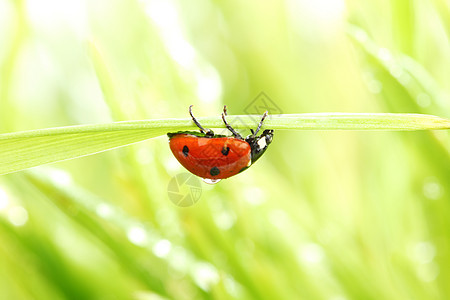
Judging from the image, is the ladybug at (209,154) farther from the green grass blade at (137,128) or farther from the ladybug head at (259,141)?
the green grass blade at (137,128)

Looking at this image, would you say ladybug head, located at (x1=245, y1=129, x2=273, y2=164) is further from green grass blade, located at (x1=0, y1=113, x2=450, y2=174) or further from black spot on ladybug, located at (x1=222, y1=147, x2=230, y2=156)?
green grass blade, located at (x1=0, y1=113, x2=450, y2=174)

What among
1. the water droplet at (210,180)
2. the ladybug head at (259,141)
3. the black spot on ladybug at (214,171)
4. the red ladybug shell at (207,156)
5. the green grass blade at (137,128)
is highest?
the ladybug head at (259,141)

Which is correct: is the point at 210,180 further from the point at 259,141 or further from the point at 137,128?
the point at 137,128

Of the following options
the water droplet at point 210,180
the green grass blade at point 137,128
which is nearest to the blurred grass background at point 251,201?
the water droplet at point 210,180

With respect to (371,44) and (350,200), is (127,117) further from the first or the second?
(350,200)

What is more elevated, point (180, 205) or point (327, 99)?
point (327, 99)

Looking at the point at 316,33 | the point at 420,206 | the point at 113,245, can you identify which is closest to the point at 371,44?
the point at 420,206

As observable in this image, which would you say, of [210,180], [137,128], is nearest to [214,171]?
[210,180]
